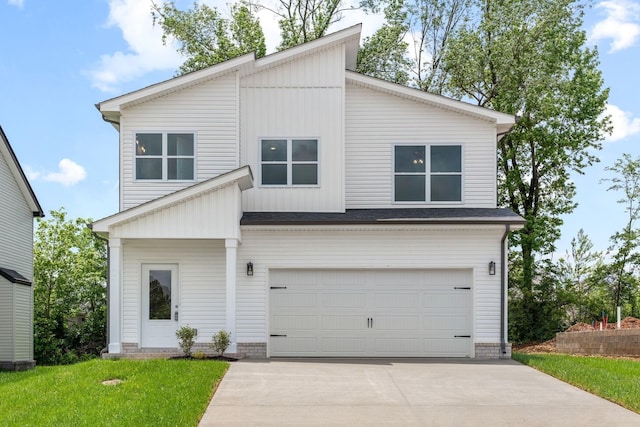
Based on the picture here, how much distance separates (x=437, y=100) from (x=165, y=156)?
22.2ft

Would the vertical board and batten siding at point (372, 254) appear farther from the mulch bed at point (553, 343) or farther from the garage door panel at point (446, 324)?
the mulch bed at point (553, 343)

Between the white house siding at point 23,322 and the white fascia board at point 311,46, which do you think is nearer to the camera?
the white fascia board at point 311,46

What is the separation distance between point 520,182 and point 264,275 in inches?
508

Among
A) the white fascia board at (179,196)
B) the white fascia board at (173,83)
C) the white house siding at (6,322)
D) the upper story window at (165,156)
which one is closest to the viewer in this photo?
the white fascia board at (179,196)

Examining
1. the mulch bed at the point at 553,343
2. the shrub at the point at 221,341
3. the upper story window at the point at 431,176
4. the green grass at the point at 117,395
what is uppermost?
the upper story window at the point at 431,176

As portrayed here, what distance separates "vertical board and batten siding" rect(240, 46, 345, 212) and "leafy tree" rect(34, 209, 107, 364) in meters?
11.1


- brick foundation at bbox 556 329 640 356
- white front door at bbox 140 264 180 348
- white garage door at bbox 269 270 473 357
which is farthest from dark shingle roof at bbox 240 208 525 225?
brick foundation at bbox 556 329 640 356

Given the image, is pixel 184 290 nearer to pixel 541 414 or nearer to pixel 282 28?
pixel 541 414

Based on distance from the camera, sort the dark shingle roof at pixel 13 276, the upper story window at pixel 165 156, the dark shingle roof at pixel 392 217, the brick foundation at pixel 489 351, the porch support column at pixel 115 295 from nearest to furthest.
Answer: the porch support column at pixel 115 295, the dark shingle roof at pixel 392 217, the brick foundation at pixel 489 351, the upper story window at pixel 165 156, the dark shingle roof at pixel 13 276

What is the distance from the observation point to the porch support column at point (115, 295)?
16.0 m

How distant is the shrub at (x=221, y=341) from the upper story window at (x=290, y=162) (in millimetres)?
3927

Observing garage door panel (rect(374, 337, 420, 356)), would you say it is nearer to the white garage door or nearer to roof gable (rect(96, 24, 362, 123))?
the white garage door

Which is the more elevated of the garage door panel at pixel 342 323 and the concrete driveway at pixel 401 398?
the garage door panel at pixel 342 323

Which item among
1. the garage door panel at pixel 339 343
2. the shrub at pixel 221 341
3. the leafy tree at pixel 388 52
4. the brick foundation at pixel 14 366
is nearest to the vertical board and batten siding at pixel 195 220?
the shrub at pixel 221 341
